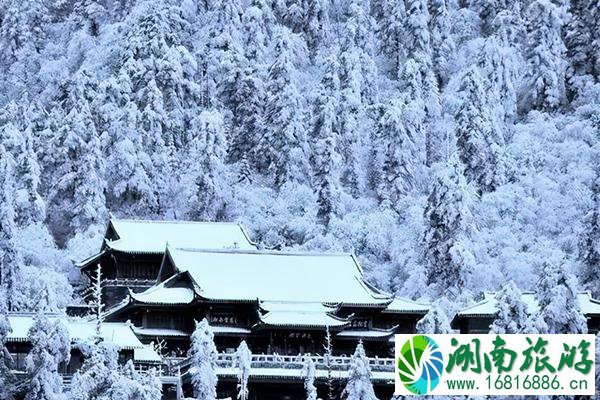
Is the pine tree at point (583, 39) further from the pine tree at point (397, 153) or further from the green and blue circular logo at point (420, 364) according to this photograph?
the green and blue circular logo at point (420, 364)

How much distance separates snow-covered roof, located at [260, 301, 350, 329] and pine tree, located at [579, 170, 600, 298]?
1657 cm

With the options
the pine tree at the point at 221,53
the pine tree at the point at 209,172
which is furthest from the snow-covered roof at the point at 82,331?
the pine tree at the point at 221,53

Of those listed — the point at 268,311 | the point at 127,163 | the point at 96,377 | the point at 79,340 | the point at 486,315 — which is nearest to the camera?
the point at 96,377

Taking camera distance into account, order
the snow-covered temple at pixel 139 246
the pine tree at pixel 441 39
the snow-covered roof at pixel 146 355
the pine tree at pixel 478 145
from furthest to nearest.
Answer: the pine tree at pixel 441 39 < the pine tree at pixel 478 145 < the snow-covered temple at pixel 139 246 < the snow-covered roof at pixel 146 355

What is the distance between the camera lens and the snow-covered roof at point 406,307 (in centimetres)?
7956

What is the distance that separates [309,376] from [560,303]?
41.7 feet

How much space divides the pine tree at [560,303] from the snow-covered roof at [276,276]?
15665 millimetres

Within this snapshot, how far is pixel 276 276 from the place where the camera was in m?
81.2

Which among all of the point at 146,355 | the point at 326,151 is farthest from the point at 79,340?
the point at 326,151

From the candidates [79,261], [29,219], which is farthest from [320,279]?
[29,219]

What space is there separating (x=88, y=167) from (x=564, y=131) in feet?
110

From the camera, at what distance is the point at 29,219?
93875 mm

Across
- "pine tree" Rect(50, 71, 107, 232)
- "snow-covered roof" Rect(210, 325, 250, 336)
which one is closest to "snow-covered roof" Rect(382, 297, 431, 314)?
"snow-covered roof" Rect(210, 325, 250, 336)

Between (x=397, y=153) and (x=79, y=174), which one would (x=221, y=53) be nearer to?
(x=397, y=153)
